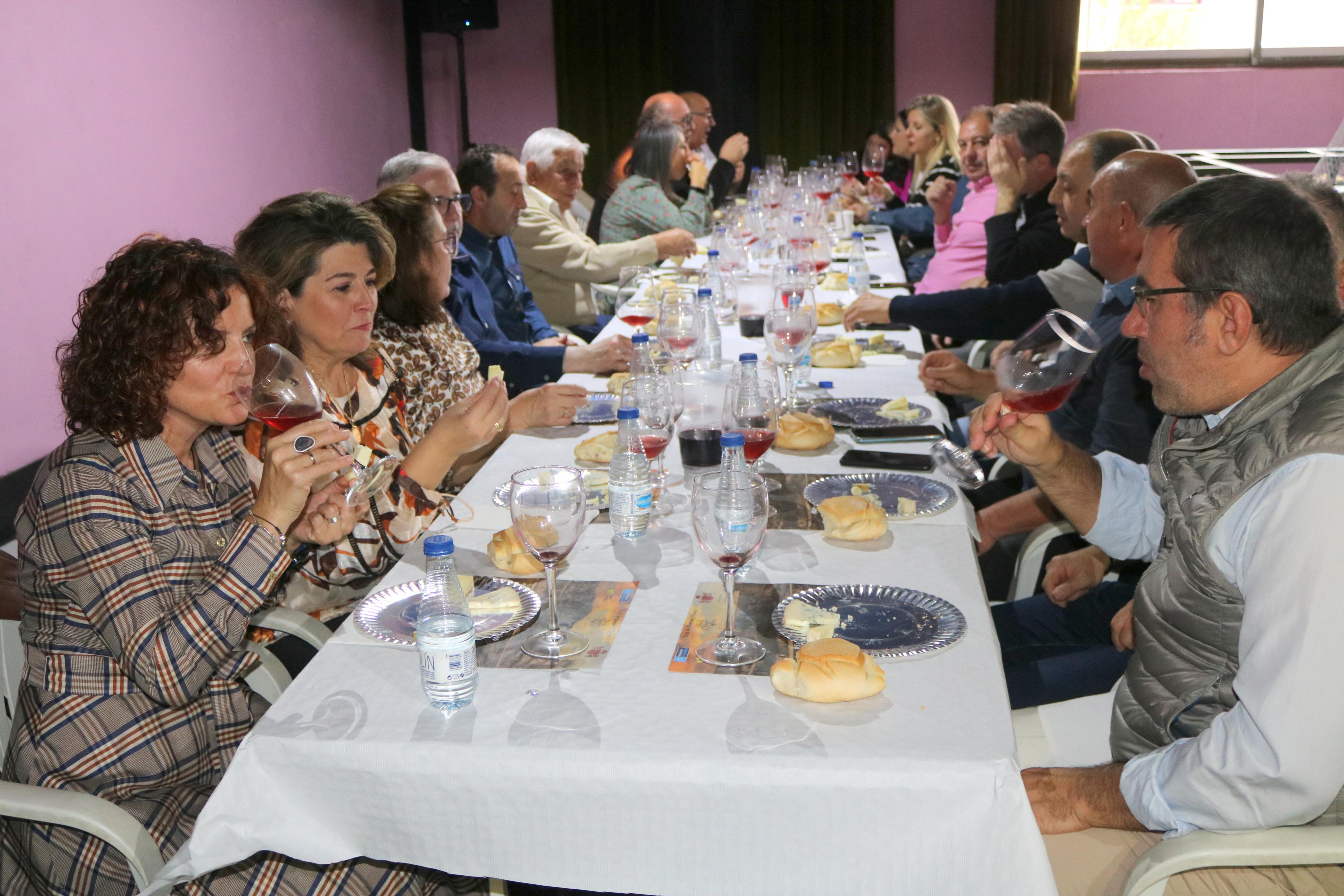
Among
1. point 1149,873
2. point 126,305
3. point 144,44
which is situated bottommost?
point 1149,873

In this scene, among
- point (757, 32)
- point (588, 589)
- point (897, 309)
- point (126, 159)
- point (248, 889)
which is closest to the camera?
point (248, 889)

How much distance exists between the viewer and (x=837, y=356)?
9.59 ft

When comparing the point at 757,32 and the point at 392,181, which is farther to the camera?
the point at 757,32

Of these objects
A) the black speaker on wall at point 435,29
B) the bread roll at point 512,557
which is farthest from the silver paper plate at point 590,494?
the black speaker on wall at point 435,29

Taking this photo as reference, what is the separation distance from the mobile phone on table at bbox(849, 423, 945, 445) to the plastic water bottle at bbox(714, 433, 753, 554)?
0.92 m

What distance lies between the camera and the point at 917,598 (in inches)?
57.3

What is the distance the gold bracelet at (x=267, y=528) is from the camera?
58.6 inches

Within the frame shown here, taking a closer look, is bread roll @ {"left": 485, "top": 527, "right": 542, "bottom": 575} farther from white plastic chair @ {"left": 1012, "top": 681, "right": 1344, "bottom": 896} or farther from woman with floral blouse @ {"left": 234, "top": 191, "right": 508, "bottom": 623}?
white plastic chair @ {"left": 1012, "top": 681, "right": 1344, "bottom": 896}

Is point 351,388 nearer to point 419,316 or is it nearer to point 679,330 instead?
point 419,316

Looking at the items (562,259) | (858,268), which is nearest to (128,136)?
(562,259)

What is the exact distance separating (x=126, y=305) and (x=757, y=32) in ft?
26.2

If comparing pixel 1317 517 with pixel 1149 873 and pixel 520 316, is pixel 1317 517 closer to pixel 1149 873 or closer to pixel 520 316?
pixel 1149 873

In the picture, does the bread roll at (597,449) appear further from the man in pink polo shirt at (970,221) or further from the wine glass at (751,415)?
the man in pink polo shirt at (970,221)

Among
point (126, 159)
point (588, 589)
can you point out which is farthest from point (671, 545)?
point (126, 159)
